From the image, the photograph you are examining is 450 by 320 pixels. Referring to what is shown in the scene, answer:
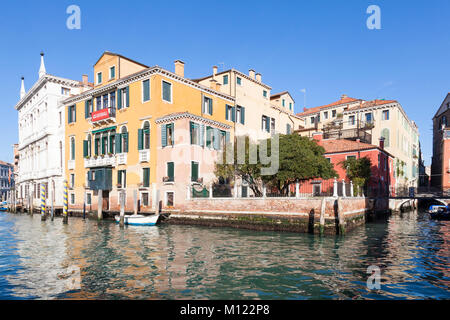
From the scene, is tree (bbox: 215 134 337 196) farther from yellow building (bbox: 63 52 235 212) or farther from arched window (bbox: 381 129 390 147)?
arched window (bbox: 381 129 390 147)

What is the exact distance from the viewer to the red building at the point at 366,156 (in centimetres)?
2777

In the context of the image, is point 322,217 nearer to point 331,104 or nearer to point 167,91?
point 167,91

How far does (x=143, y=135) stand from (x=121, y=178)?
12.9 feet

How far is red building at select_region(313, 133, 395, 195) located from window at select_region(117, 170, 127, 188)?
1617 cm

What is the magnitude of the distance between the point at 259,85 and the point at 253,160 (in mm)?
11996

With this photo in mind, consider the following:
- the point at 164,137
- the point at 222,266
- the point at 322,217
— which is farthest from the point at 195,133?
the point at 222,266

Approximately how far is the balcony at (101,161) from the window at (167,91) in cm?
618

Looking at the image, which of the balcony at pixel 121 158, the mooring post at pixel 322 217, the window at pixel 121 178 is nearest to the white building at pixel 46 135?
the window at pixel 121 178

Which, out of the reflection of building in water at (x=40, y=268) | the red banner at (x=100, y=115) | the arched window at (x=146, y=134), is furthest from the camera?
the red banner at (x=100, y=115)

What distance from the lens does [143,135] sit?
22844mm

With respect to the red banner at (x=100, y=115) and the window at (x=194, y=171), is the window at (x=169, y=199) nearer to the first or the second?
the window at (x=194, y=171)

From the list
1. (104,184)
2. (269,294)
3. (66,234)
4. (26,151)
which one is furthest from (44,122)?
(269,294)
